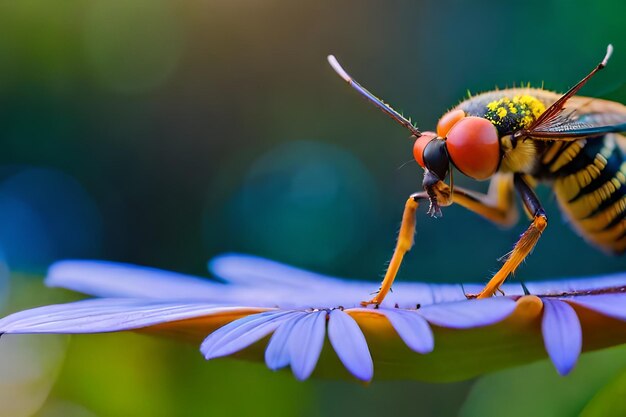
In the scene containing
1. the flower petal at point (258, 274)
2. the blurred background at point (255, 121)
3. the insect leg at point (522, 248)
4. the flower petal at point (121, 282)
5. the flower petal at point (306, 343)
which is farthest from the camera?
the blurred background at point (255, 121)

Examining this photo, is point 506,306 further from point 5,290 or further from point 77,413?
point 5,290

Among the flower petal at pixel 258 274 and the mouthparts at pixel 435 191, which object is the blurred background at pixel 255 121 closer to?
the flower petal at pixel 258 274

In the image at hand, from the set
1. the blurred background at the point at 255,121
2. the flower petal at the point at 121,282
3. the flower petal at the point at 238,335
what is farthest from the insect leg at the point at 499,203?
the blurred background at the point at 255,121

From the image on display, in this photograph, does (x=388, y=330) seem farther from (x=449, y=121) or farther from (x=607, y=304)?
(x=449, y=121)

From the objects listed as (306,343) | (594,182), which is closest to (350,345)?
(306,343)

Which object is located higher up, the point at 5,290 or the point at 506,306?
the point at 5,290

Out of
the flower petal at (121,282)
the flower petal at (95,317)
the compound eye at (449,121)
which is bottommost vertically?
the flower petal at (95,317)

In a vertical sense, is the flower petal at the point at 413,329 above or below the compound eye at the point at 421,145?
below

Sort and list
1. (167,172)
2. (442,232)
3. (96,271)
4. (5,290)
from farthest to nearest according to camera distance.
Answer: (167,172)
(442,232)
(5,290)
(96,271)

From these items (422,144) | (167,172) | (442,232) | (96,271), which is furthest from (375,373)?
Result: (167,172)
